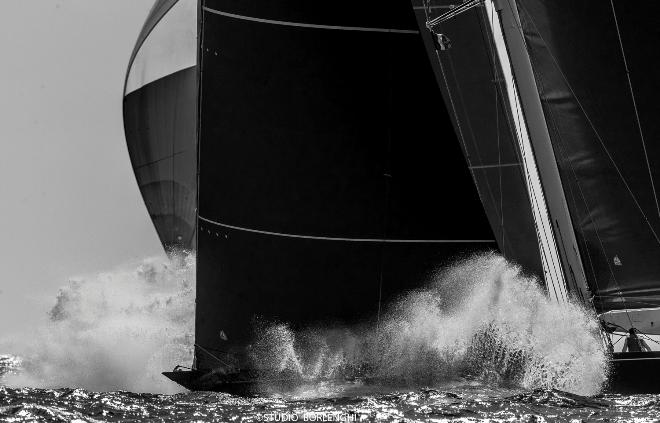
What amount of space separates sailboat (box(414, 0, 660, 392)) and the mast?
0.01m

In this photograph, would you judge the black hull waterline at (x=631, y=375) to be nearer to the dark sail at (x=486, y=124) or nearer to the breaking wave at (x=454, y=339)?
the breaking wave at (x=454, y=339)

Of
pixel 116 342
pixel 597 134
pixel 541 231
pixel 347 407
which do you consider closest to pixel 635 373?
pixel 541 231

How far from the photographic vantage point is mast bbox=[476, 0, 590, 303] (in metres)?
15.0

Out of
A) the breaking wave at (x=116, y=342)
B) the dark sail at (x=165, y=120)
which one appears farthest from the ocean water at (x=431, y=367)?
the dark sail at (x=165, y=120)

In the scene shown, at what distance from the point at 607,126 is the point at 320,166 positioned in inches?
125

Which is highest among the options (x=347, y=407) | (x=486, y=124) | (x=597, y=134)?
(x=486, y=124)

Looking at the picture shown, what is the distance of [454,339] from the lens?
48.0 feet

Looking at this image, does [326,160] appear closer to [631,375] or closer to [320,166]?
[320,166]

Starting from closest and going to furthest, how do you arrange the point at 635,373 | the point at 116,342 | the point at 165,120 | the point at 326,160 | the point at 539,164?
the point at 635,373, the point at 326,160, the point at 539,164, the point at 116,342, the point at 165,120

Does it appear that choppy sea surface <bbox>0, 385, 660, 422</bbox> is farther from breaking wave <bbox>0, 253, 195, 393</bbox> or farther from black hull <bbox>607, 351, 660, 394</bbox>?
breaking wave <bbox>0, 253, 195, 393</bbox>

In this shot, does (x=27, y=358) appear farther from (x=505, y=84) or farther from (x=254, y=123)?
(x=505, y=84)

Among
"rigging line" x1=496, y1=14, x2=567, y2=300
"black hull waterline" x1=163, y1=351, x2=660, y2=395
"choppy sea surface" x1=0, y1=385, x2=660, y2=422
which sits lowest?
"choppy sea surface" x1=0, y1=385, x2=660, y2=422

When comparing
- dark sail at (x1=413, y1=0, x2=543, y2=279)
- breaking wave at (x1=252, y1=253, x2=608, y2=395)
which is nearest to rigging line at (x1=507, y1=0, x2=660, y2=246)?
dark sail at (x1=413, y1=0, x2=543, y2=279)

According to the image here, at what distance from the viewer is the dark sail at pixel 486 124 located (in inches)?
599
